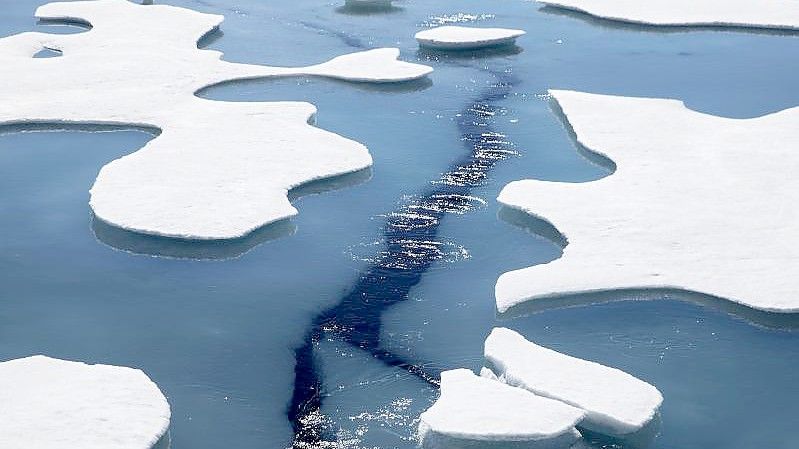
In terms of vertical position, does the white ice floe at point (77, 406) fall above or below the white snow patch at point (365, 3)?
above

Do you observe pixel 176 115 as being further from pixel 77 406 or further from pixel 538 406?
pixel 538 406

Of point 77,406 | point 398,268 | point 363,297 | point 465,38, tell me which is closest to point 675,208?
point 398,268

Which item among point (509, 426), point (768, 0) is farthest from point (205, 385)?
point (768, 0)

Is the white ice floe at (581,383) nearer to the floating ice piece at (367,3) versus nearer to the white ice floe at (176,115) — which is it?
the white ice floe at (176,115)

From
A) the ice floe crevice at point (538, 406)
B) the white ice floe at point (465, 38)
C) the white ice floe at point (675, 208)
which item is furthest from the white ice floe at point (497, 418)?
the white ice floe at point (465, 38)

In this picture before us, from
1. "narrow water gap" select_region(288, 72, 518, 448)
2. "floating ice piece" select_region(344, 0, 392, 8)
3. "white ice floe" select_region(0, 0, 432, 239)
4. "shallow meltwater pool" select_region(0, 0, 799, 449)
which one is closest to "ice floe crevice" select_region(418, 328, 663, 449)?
"shallow meltwater pool" select_region(0, 0, 799, 449)

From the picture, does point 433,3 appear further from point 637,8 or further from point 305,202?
point 305,202
